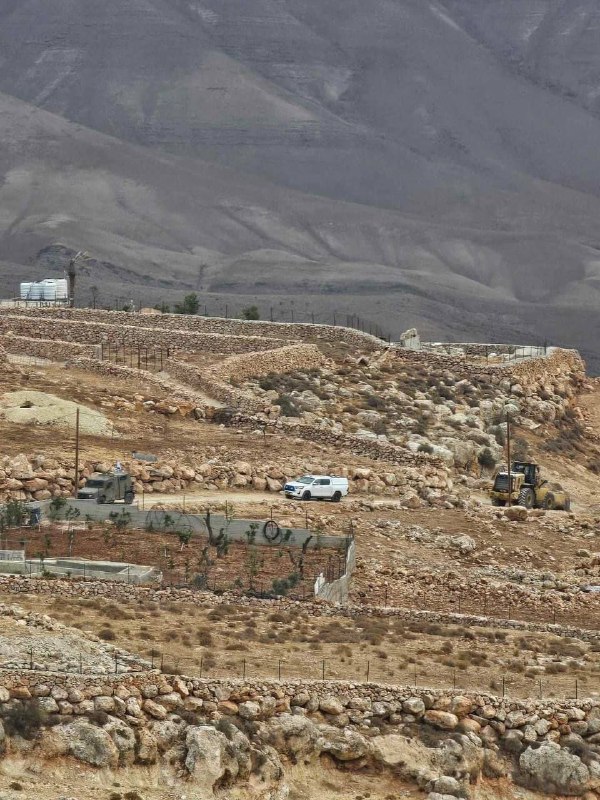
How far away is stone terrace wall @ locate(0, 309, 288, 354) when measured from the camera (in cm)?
6631

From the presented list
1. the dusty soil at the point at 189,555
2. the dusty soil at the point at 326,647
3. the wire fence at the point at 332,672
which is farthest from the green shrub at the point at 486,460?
the wire fence at the point at 332,672

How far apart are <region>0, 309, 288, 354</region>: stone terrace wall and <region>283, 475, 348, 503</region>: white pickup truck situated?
19038 mm

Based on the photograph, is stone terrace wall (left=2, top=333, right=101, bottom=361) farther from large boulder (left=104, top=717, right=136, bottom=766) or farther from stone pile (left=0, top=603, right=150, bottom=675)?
large boulder (left=104, top=717, right=136, bottom=766)

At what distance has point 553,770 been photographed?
28.4m

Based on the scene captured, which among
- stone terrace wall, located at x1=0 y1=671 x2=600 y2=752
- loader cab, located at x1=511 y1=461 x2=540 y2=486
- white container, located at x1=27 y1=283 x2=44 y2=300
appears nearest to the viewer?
stone terrace wall, located at x1=0 y1=671 x2=600 y2=752

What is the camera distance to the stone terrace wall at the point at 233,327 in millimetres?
68875

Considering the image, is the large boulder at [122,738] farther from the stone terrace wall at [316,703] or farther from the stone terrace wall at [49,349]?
the stone terrace wall at [49,349]

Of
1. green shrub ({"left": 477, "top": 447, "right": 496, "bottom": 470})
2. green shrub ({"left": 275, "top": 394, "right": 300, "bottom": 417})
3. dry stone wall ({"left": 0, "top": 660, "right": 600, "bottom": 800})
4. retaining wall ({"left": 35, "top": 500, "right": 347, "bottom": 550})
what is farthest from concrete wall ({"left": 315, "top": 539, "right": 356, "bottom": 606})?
green shrub ({"left": 477, "top": 447, "right": 496, "bottom": 470})

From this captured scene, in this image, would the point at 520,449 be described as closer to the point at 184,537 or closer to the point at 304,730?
the point at 184,537

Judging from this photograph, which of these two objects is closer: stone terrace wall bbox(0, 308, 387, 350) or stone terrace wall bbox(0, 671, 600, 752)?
stone terrace wall bbox(0, 671, 600, 752)

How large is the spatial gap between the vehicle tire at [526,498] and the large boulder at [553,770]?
21.7m

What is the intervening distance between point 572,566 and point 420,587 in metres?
4.63

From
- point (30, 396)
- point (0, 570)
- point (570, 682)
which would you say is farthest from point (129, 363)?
point (570, 682)

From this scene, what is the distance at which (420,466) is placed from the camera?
169ft
